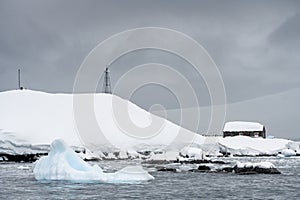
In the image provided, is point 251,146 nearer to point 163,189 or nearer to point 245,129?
point 245,129

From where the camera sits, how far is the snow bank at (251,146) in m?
86.7

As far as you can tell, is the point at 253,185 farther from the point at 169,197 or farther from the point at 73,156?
the point at 73,156

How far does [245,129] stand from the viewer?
346 ft

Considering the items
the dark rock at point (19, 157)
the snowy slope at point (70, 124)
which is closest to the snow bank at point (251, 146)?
the snowy slope at point (70, 124)

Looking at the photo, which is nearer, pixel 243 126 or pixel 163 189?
pixel 163 189

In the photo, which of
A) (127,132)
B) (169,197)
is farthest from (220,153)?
(169,197)

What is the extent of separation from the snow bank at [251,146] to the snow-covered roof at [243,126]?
15.8 m

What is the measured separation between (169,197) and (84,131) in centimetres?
5695

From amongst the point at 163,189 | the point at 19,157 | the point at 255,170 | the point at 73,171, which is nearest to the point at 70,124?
the point at 19,157

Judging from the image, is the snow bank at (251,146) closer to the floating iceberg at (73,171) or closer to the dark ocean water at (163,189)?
the dark ocean water at (163,189)

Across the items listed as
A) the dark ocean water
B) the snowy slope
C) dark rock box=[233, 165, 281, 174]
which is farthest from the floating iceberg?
the snowy slope

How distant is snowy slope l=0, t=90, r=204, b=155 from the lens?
7225 centimetres

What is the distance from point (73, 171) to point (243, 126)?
263 feet

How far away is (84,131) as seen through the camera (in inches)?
3076
